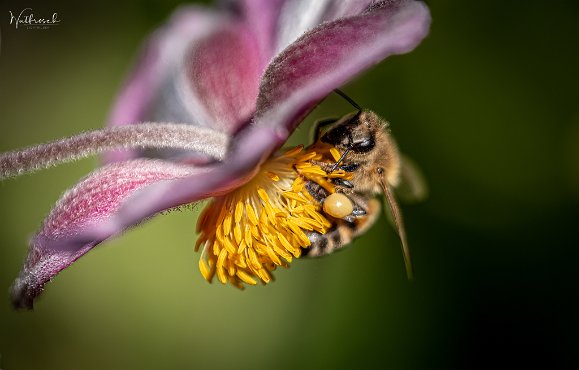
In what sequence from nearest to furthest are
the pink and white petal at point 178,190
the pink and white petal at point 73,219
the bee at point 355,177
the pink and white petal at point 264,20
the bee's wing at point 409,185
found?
the pink and white petal at point 178,190, the pink and white petal at point 73,219, the bee at point 355,177, the pink and white petal at point 264,20, the bee's wing at point 409,185

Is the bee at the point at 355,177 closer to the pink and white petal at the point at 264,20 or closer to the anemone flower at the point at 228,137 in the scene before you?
the anemone flower at the point at 228,137

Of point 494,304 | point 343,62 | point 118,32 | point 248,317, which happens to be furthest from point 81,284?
point 343,62

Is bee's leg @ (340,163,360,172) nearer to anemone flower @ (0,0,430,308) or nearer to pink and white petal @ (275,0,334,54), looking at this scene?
anemone flower @ (0,0,430,308)

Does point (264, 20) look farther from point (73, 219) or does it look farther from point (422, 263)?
point (422, 263)

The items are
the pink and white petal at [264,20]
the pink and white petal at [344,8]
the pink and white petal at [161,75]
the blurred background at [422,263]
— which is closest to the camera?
the pink and white petal at [344,8]

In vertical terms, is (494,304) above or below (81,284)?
below

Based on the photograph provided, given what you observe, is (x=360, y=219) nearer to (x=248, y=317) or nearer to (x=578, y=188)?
(x=248, y=317)

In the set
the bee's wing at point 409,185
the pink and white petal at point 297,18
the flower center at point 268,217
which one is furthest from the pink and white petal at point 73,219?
the bee's wing at point 409,185
